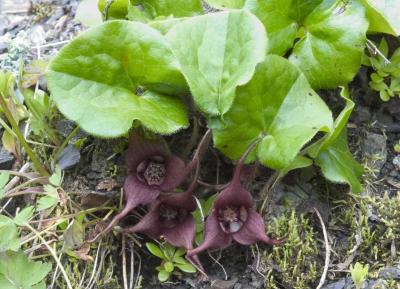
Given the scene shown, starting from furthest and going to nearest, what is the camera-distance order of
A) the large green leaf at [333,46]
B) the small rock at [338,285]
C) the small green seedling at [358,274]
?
the large green leaf at [333,46]
the small rock at [338,285]
the small green seedling at [358,274]

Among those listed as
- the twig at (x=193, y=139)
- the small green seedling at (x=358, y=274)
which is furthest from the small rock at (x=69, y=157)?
the small green seedling at (x=358, y=274)

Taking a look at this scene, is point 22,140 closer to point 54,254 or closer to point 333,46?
point 54,254

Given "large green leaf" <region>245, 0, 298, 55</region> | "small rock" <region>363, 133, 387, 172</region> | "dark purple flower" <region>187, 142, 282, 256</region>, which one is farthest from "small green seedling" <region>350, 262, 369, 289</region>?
"large green leaf" <region>245, 0, 298, 55</region>

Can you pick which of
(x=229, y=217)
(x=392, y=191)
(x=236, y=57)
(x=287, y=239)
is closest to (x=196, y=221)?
(x=229, y=217)

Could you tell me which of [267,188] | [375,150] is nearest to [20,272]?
[267,188]

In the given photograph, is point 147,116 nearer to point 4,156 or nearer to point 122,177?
point 122,177

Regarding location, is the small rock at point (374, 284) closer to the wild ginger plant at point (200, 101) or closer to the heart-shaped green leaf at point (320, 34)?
the wild ginger plant at point (200, 101)

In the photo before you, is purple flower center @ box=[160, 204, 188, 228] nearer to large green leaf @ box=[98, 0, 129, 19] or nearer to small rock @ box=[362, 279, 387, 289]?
small rock @ box=[362, 279, 387, 289]
